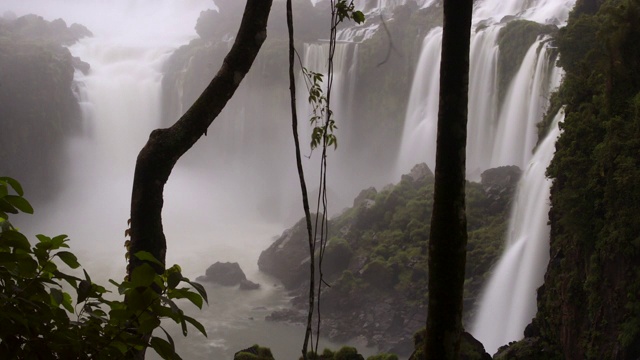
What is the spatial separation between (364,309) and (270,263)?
479 centimetres

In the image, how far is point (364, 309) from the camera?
16953 mm

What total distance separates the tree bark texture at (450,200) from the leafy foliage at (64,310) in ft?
2.57

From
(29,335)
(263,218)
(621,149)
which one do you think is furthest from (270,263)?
(29,335)

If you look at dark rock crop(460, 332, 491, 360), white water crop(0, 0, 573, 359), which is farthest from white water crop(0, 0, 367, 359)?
dark rock crop(460, 332, 491, 360)

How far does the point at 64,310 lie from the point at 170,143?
1024 millimetres

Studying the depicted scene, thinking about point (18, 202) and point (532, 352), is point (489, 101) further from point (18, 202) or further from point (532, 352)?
point (18, 202)

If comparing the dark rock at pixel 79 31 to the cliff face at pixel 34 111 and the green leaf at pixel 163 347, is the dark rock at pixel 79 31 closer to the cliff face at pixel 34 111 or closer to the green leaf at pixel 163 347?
the cliff face at pixel 34 111

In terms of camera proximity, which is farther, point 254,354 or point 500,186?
point 500,186

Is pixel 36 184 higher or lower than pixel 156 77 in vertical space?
lower

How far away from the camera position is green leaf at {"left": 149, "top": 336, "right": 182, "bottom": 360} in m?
1.25

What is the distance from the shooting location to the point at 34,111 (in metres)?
28.8

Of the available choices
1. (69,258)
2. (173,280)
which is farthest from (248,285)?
(173,280)

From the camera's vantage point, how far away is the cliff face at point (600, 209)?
805 cm

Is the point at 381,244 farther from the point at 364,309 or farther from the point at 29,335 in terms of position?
the point at 29,335
